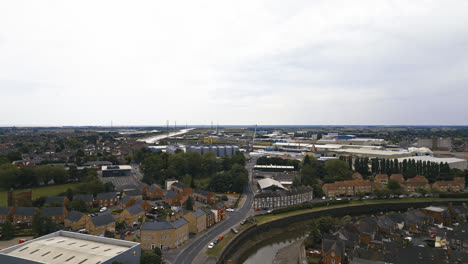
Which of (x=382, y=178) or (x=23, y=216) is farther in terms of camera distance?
(x=382, y=178)

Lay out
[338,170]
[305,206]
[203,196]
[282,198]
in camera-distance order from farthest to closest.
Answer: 1. [338,170]
2. [203,196]
3. [282,198]
4. [305,206]

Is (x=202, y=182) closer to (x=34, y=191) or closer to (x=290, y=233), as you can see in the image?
(x=290, y=233)

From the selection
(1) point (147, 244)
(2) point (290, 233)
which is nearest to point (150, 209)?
(1) point (147, 244)

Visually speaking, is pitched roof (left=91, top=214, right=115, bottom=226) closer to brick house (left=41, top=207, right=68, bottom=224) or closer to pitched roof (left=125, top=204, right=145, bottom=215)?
pitched roof (left=125, top=204, right=145, bottom=215)

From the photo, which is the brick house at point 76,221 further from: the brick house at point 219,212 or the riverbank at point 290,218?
the riverbank at point 290,218

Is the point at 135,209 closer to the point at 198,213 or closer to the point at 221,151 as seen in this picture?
the point at 198,213

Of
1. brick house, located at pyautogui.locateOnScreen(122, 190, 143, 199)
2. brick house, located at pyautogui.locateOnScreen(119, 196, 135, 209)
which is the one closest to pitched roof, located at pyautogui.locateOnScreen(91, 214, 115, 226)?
brick house, located at pyautogui.locateOnScreen(119, 196, 135, 209)

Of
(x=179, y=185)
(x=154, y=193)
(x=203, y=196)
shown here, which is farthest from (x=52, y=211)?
(x=203, y=196)
